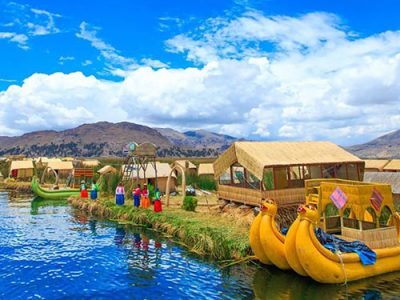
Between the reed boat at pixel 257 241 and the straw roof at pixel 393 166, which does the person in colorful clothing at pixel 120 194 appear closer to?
the reed boat at pixel 257 241

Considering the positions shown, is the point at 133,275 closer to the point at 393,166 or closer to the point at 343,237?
the point at 343,237

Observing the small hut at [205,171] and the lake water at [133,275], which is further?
the small hut at [205,171]

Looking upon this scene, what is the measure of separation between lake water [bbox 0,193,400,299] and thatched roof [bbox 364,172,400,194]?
50.8ft

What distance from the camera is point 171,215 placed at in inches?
878

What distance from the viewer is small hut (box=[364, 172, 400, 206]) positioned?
27470mm

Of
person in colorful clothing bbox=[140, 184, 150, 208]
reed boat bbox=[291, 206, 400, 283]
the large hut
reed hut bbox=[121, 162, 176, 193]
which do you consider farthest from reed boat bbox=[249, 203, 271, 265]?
reed hut bbox=[121, 162, 176, 193]

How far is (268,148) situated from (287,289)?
963 centimetres

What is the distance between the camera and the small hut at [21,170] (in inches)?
2263

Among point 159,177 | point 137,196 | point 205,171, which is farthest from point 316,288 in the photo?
point 205,171

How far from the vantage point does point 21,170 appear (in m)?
58.0

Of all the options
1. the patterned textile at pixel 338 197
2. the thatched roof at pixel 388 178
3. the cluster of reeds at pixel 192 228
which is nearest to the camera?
the patterned textile at pixel 338 197

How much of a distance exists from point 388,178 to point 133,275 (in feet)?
74.2

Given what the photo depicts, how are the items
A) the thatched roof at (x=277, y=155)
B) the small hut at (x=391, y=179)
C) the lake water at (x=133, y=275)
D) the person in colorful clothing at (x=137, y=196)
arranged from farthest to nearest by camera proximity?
the small hut at (x=391, y=179)
the person in colorful clothing at (x=137, y=196)
the thatched roof at (x=277, y=155)
the lake water at (x=133, y=275)

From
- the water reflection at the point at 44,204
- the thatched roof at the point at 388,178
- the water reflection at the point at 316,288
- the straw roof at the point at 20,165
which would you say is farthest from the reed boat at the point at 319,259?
the straw roof at the point at 20,165
